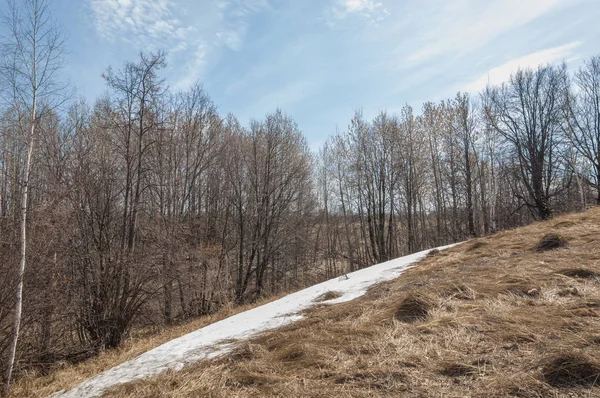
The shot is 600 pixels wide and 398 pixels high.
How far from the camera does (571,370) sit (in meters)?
2.32

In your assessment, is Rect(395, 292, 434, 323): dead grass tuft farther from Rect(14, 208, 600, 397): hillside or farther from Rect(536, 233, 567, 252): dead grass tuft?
Rect(536, 233, 567, 252): dead grass tuft

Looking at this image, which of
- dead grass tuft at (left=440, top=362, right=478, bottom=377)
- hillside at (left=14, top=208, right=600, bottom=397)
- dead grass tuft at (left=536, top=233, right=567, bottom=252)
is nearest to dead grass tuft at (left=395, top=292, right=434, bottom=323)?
hillside at (left=14, top=208, right=600, bottom=397)

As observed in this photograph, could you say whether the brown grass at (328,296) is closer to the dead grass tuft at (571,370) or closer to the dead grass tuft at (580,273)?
the dead grass tuft at (580,273)

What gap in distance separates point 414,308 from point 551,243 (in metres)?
4.54

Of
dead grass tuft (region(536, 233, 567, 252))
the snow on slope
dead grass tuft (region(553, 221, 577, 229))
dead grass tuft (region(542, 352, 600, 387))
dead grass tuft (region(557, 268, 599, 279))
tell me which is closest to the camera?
dead grass tuft (region(542, 352, 600, 387))

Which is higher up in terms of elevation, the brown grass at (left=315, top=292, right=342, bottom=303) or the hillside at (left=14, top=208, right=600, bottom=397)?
the hillside at (left=14, top=208, right=600, bottom=397)

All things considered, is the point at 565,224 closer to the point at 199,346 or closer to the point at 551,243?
the point at 551,243

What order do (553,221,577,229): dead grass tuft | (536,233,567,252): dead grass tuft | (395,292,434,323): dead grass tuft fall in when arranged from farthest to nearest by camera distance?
(553,221,577,229): dead grass tuft < (536,233,567,252): dead grass tuft < (395,292,434,323): dead grass tuft

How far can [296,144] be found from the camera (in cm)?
2372

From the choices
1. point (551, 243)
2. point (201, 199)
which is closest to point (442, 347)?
point (551, 243)

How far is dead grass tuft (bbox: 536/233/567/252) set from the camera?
689 cm

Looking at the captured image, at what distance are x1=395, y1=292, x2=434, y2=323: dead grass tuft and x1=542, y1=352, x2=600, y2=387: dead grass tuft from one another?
180 cm

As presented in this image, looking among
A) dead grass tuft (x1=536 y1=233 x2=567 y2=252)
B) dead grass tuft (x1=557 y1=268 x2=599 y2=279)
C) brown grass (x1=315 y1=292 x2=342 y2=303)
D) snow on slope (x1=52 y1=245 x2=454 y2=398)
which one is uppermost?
dead grass tuft (x1=536 y1=233 x2=567 y2=252)

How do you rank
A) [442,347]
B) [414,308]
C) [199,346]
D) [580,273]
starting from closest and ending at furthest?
[442,347] < [414,308] < [580,273] < [199,346]
